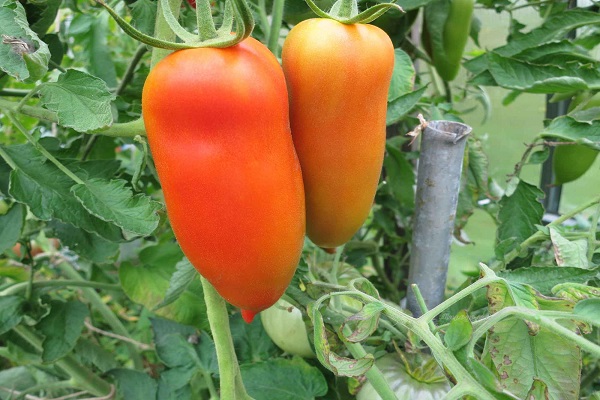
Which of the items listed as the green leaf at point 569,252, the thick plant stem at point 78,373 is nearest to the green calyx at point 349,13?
the green leaf at point 569,252

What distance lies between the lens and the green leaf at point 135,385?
0.69 m

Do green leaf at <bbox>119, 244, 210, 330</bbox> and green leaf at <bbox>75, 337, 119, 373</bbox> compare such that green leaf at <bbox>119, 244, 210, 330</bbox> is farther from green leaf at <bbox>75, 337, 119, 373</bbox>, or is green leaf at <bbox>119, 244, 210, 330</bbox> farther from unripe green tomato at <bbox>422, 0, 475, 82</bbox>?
unripe green tomato at <bbox>422, 0, 475, 82</bbox>

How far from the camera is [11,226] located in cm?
54

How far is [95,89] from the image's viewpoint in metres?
0.38

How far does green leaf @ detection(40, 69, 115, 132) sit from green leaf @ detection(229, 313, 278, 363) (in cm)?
38

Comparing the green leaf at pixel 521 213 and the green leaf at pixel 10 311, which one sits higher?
the green leaf at pixel 521 213

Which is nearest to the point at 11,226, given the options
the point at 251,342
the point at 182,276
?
the point at 182,276

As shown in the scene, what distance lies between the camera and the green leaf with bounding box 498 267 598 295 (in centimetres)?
42

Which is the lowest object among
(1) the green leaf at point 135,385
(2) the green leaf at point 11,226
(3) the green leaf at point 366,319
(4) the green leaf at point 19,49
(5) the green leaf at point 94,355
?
(5) the green leaf at point 94,355

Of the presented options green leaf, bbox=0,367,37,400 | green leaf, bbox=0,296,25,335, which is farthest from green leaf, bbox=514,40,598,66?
green leaf, bbox=0,367,37,400

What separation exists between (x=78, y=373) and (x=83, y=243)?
0.79ft

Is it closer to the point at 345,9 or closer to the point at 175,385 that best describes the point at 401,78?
the point at 345,9

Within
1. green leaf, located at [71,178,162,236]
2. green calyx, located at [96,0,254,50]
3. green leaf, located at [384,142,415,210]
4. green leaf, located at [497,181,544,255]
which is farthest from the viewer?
green leaf, located at [384,142,415,210]

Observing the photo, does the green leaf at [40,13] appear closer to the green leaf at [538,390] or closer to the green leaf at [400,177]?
the green leaf at [400,177]
